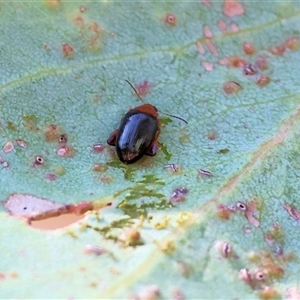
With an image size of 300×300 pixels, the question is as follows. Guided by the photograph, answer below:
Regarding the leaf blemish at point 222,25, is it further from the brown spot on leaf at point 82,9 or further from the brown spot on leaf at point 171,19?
the brown spot on leaf at point 82,9

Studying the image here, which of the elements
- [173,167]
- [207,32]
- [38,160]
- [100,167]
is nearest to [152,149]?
[173,167]

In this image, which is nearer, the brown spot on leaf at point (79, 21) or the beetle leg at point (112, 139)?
the beetle leg at point (112, 139)

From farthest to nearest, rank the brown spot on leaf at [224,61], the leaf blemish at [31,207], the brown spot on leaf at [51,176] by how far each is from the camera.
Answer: the brown spot on leaf at [224,61]
the brown spot on leaf at [51,176]
the leaf blemish at [31,207]

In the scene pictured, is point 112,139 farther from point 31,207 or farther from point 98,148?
point 31,207

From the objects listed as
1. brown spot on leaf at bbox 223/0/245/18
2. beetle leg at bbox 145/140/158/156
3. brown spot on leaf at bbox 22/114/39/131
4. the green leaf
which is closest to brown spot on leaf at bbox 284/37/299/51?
the green leaf

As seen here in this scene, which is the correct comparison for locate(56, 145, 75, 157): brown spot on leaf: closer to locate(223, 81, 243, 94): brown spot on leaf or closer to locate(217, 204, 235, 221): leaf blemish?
locate(217, 204, 235, 221): leaf blemish

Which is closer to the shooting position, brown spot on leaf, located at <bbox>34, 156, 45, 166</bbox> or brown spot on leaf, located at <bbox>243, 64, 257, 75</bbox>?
brown spot on leaf, located at <bbox>34, 156, 45, 166</bbox>

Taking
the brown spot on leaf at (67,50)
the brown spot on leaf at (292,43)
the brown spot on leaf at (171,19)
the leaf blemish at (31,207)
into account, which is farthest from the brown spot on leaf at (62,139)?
the brown spot on leaf at (292,43)
